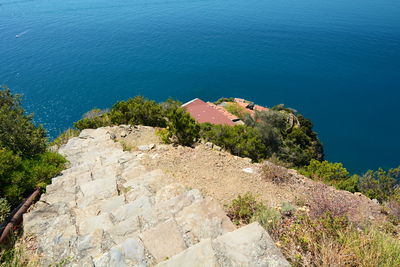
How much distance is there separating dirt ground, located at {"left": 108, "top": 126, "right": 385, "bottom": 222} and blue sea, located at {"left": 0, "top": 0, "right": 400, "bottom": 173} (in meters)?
32.2

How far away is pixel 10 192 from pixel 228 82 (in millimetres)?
49291

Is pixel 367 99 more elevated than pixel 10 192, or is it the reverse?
pixel 10 192

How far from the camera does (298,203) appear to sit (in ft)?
20.9

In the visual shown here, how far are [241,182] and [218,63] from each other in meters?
54.8

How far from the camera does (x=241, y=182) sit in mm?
7621

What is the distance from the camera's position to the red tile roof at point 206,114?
106ft

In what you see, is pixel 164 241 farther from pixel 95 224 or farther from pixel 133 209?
pixel 95 224

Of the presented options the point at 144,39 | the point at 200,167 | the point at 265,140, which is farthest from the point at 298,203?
the point at 144,39

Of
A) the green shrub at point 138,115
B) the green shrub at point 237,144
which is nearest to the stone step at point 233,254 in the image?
the green shrub at point 237,144

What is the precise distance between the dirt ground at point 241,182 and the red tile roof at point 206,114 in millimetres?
22070

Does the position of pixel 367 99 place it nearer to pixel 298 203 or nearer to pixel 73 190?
pixel 298 203

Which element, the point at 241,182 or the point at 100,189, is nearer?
the point at 100,189

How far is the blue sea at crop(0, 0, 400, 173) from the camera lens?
1644 inches

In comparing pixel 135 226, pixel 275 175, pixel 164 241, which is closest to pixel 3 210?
pixel 135 226
